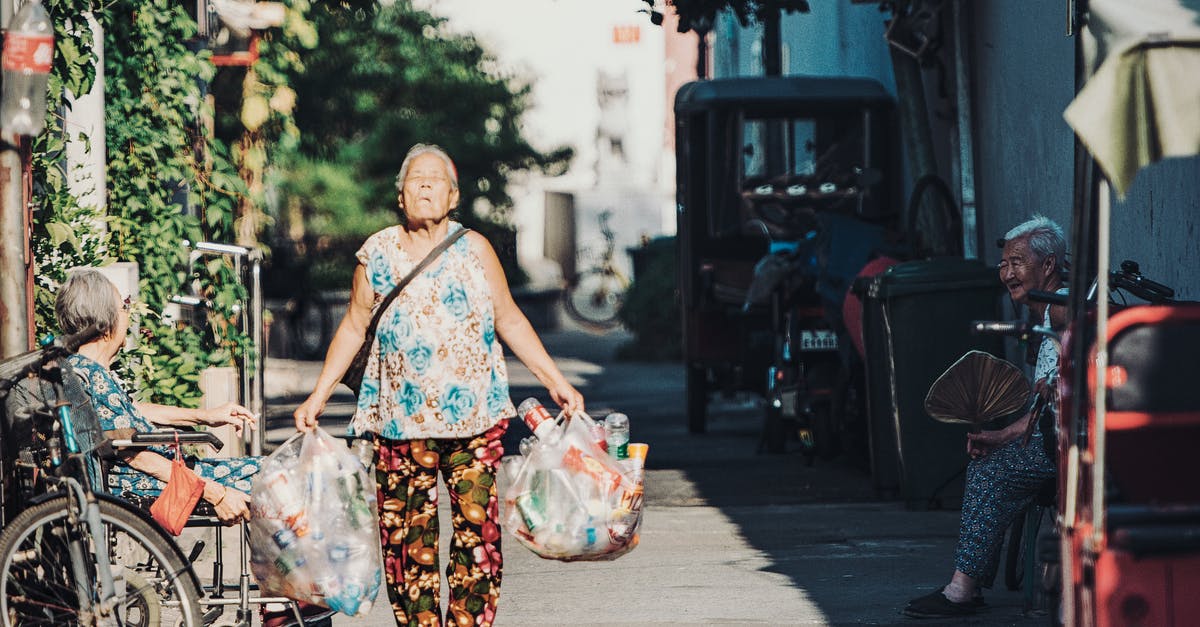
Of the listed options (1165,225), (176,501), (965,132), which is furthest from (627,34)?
(176,501)

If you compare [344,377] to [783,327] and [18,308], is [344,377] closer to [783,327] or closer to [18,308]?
[18,308]

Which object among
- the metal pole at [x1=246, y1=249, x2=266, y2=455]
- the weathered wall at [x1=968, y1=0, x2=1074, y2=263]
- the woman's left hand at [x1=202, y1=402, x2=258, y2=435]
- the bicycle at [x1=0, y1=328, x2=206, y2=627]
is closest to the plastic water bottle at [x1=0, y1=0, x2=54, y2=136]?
the bicycle at [x1=0, y1=328, x2=206, y2=627]

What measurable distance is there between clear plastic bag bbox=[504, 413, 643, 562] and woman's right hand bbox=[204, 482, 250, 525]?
832mm

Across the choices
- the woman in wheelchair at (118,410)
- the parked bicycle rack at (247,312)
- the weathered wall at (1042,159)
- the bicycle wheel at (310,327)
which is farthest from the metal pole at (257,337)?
the bicycle wheel at (310,327)

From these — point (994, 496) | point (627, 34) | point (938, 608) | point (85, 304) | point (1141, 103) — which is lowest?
point (938, 608)

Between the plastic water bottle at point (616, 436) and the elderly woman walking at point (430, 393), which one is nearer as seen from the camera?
the elderly woman walking at point (430, 393)

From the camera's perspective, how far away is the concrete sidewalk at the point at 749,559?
7.68 metres

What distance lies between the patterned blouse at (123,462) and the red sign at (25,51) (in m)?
0.91

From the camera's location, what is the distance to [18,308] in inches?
242

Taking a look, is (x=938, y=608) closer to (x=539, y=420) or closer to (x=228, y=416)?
(x=539, y=420)

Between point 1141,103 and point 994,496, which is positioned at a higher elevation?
point 1141,103

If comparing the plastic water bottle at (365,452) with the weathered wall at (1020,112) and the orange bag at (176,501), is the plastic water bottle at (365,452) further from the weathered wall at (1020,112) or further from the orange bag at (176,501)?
the weathered wall at (1020,112)

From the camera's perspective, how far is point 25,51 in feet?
19.1

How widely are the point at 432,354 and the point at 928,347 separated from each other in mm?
4731
